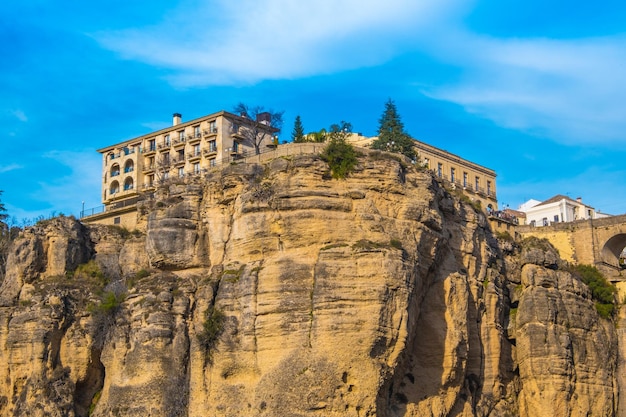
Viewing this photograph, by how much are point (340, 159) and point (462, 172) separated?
1074 inches

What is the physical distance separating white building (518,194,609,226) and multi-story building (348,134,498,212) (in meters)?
12.2

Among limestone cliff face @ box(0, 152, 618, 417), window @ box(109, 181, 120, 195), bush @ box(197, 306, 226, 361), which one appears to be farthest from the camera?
window @ box(109, 181, 120, 195)

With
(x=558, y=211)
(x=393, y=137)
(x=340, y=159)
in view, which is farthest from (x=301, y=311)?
(x=558, y=211)

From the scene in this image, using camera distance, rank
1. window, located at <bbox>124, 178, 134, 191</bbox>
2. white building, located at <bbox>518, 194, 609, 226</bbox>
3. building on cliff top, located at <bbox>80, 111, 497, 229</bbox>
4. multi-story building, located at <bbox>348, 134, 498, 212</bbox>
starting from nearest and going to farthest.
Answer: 1. building on cliff top, located at <bbox>80, 111, 497, 229</bbox>
2. window, located at <bbox>124, 178, 134, 191</bbox>
3. multi-story building, located at <bbox>348, 134, 498, 212</bbox>
4. white building, located at <bbox>518, 194, 609, 226</bbox>

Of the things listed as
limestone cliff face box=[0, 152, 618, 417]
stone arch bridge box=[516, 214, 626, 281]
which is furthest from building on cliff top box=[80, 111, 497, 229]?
limestone cliff face box=[0, 152, 618, 417]

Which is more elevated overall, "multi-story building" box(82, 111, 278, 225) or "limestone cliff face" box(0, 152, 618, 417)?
"multi-story building" box(82, 111, 278, 225)

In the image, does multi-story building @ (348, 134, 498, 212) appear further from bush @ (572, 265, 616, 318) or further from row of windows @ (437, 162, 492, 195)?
bush @ (572, 265, 616, 318)

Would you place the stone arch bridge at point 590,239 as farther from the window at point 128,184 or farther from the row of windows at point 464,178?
the window at point 128,184

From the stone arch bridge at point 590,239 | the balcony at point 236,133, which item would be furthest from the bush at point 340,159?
A: the stone arch bridge at point 590,239

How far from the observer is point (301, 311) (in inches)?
2116

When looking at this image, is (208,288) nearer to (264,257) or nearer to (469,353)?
(264,257)

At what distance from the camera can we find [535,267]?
6938 cm

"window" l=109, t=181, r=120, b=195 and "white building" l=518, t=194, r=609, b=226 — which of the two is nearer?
"window" l=109, t=181, r=120, b=195

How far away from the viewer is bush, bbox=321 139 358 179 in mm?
58000
